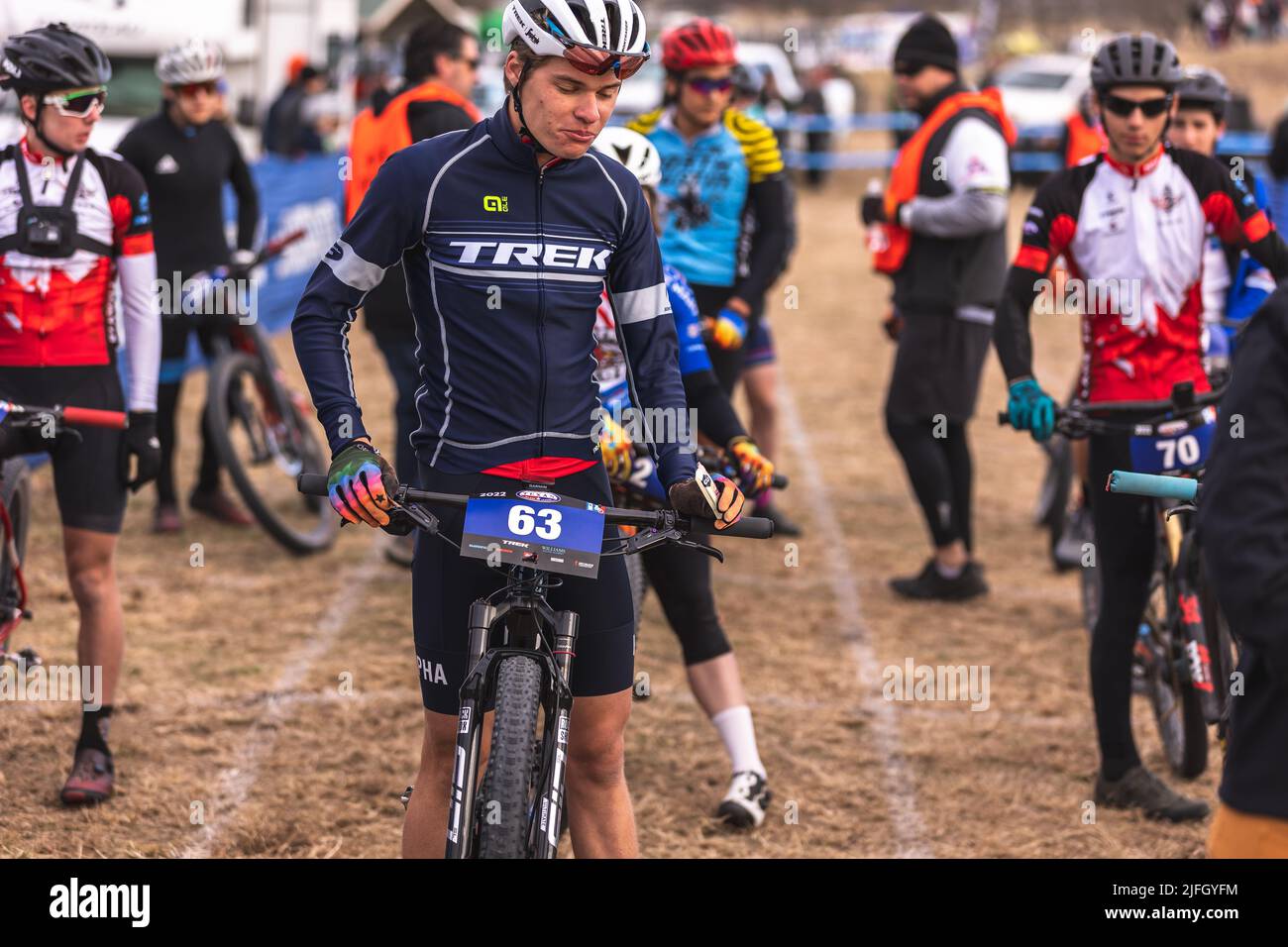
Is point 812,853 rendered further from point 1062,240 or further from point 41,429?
point 41,429

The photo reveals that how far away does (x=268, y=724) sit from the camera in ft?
20.6

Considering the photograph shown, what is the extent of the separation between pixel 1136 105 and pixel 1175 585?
5.22 feet

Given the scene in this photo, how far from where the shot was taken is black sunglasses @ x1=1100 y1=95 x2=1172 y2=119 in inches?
205

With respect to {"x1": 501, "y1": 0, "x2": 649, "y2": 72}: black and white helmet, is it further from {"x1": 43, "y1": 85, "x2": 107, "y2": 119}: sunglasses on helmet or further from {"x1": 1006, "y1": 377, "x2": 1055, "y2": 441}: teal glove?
{"x1": 43, "y1": 85, "x2": 107, "y2": 119}: sunglasses on helmet

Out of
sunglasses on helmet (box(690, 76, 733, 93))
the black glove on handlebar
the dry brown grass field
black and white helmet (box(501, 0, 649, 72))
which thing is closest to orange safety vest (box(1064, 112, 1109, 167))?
the dry brown grass field

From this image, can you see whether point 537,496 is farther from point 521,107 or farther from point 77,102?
point 77,102

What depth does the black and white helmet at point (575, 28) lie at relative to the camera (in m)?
3.58

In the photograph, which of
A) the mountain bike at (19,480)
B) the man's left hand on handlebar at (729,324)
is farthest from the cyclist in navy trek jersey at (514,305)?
the man's left hand on handlebar at (729,324)

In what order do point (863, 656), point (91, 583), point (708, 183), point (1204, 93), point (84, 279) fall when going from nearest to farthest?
point (84, 279), point (91, 583), point (1204, 93), point (708, 183), point (863, 656)

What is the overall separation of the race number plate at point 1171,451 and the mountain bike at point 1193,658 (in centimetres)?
13

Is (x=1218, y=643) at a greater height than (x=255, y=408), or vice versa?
(x=255, y=408)

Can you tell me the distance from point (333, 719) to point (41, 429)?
175cm

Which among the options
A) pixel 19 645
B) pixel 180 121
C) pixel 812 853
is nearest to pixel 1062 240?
pixel 812 853

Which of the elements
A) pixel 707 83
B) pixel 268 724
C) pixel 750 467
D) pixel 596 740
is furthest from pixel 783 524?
pixel 596 740
